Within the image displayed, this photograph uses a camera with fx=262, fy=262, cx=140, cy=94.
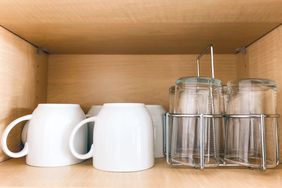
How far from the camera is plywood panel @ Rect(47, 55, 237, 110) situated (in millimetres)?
828

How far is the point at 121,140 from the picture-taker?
52 cm

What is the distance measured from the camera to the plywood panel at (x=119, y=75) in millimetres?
828

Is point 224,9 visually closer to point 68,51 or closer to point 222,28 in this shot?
point 222,28

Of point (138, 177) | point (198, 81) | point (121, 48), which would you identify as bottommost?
point (138, 177)

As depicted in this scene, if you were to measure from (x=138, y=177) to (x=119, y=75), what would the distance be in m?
0.42

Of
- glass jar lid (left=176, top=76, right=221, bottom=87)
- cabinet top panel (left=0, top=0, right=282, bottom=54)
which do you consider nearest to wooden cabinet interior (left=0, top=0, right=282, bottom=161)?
cabinet top panel (left=0, top=0, right=282, bottom=54)

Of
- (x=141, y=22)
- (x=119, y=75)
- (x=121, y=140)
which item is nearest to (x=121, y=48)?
(x=119, y=75)

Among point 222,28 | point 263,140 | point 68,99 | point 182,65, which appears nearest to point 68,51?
point 68,99

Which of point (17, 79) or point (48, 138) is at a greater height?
point (17, 79)

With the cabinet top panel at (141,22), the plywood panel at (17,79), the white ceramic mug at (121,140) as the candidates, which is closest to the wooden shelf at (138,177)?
the white ceramic mug at (121,140)

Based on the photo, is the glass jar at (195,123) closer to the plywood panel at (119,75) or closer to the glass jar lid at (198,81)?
the glass jar lid at (198,81)

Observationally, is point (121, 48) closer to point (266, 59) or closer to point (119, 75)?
point (119, 75)

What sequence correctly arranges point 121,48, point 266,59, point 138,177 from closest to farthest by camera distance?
point 138,177 < point 266,59 < point 121,48

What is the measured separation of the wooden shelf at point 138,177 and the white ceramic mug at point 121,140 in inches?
0.8
